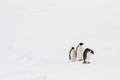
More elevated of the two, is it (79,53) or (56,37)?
(56,37)

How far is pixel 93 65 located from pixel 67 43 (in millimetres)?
10355

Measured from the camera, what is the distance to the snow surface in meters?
15.3

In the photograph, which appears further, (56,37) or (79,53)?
(56,37)

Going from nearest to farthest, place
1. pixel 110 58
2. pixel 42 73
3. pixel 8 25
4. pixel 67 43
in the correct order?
1. pixel 42 73
2. pixel 110 58
3. pixel 67 43
4. pixel 8 25

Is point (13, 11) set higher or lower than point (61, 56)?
higher

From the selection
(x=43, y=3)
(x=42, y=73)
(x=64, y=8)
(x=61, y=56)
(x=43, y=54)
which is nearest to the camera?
(x=42, y=73)

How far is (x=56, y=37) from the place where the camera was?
28.7m

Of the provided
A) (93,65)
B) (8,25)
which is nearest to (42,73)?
(93,65)

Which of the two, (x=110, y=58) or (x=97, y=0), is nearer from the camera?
(x=110, y=58)

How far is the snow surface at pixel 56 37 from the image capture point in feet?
50.2

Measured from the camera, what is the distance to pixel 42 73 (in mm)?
14828

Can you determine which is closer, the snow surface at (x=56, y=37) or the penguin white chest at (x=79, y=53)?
the snow surface at (x=56, y=37)

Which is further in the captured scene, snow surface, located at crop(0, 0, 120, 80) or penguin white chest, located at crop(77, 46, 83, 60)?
penguin white chest, located at crop(77, 46, 83, 60)

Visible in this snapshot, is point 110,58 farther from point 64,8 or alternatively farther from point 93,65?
point 64,8
